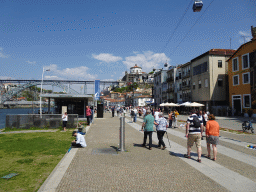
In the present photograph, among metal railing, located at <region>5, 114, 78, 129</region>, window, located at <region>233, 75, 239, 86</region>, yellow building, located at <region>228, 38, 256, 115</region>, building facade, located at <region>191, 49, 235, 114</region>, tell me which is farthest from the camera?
building facade, located at <region>191, 49, 235, 114</region>

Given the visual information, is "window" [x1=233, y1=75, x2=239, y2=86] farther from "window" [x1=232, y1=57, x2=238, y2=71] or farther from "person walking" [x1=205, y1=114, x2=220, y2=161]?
"person walking" [x1=205, y1=114, x2=220, y2=161]

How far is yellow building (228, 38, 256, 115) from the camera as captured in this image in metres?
30.8

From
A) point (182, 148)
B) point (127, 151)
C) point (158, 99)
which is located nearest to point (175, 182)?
point (127, 151)

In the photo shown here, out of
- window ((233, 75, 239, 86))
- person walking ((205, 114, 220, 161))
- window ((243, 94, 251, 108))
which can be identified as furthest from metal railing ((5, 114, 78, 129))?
window ((233, 75, 239, 86))

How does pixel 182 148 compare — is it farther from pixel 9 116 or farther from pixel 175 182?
pixel 9 116

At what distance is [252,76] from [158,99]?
131ft

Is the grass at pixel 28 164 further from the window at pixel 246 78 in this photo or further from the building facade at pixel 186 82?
the building facade at pixel 186 82

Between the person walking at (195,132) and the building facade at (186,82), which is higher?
the building facade at (186,82)

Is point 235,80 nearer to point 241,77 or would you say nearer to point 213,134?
point 241,77

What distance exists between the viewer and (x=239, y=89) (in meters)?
32.9

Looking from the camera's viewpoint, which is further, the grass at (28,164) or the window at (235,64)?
the window at (235,64)

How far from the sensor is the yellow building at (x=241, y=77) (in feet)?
101

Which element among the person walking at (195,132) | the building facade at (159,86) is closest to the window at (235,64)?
the building facade at (159,86)

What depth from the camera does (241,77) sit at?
3250 cm
